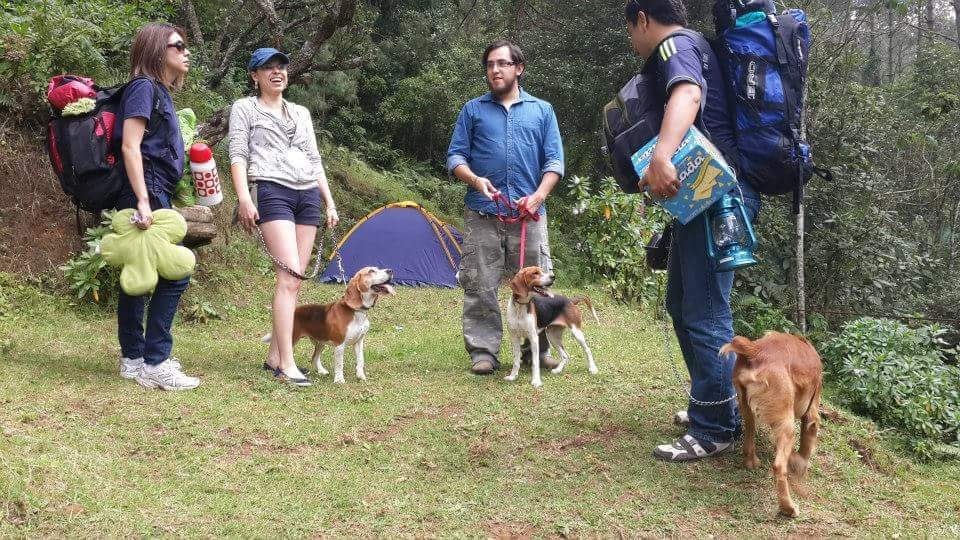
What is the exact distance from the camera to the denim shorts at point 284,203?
476 cm

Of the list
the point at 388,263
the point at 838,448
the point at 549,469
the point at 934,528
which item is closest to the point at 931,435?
the point at 838,448

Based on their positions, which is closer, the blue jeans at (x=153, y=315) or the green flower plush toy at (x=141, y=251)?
the green flower plush toy at (x=141, y=251)

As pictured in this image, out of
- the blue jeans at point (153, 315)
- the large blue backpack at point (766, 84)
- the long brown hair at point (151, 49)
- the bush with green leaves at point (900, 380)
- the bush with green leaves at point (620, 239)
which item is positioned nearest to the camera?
the large blue backpack at point (766, 84)

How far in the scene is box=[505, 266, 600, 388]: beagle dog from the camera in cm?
514

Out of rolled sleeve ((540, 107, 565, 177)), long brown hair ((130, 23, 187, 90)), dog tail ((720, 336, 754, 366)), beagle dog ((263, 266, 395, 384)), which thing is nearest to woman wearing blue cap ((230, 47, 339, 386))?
beagle dog ((263, 266, 395, 384))

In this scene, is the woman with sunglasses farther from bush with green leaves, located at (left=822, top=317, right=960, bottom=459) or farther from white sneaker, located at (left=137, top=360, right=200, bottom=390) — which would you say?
bush with green leaves, located at (left=822, top=317, right=960, bottom=459)

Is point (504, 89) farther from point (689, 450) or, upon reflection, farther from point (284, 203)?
point (689, 450)

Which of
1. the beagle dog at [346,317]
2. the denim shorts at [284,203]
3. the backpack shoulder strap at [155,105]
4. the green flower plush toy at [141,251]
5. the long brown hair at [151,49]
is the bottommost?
→ the beagle dog at [346,317]

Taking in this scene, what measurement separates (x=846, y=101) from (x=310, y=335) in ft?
24.9

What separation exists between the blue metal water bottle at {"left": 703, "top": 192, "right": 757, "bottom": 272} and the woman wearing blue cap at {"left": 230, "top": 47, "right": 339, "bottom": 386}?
264 centimetres

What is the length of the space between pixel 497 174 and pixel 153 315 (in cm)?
247

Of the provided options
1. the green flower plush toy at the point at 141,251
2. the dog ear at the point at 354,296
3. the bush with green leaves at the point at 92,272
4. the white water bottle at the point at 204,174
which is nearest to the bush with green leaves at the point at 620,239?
the dog ear at the point at 354,296

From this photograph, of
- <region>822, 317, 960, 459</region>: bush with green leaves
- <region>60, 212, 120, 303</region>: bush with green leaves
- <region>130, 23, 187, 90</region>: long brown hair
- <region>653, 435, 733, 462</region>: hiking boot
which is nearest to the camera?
<region>653, 435, 733, 462</region>: hiking boot

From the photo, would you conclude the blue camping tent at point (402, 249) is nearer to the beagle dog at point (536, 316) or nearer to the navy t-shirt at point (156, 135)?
the beagle dog at point (536, 316)
